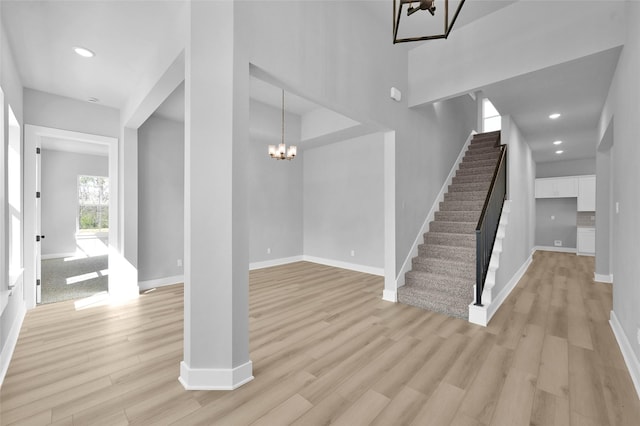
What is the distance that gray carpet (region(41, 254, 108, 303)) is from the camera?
14.2 ft

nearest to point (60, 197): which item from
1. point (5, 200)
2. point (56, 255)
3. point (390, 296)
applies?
point (56, 255)

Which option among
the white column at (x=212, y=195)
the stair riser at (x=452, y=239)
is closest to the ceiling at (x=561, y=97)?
the stair riser at (x=452, y=239)

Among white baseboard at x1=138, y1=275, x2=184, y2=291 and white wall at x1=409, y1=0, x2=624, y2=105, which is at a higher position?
white wall at x1=409, y1=0, x2=624, y2=105

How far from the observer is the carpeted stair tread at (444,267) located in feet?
12.6

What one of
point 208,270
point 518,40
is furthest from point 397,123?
point 208,270

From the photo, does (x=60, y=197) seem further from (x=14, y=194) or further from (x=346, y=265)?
(x=346, y=265)

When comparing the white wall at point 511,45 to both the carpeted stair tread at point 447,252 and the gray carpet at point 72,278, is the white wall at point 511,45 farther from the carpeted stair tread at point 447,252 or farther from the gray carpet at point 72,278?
the gray carpet at point 72,278

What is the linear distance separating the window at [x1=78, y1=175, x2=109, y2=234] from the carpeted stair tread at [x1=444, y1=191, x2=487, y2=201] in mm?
9747

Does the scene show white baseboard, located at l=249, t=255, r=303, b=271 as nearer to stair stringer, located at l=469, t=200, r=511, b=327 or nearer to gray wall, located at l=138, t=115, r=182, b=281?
gray wall, located at l=138, t=115, r=182, b=281

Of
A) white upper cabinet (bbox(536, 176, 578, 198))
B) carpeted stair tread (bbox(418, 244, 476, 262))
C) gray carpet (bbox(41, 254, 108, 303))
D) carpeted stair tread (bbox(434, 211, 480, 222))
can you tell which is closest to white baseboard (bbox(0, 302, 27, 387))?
gray carpet (bbox(41, 254, 108, 303))

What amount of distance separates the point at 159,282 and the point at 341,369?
3.88m

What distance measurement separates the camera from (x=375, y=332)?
9.68 ft

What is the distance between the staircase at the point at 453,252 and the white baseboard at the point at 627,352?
1.27m

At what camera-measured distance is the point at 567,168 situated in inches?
337
